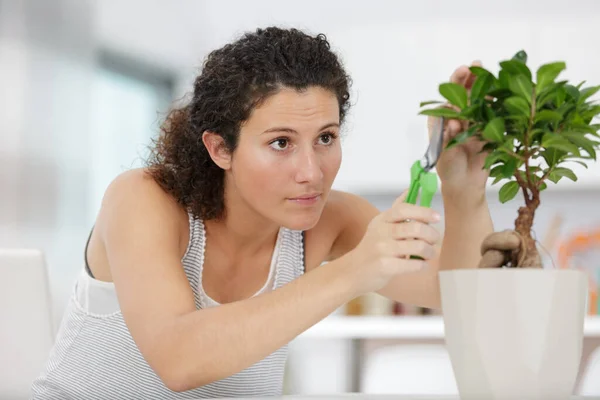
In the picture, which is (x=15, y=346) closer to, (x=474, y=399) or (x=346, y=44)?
(x=474, y=399)

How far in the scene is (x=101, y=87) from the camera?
5.19 m

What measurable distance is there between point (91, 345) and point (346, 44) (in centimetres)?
385

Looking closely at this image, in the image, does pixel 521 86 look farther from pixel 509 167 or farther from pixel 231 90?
pixel 231 90

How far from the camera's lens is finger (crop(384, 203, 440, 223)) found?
990 millimetres

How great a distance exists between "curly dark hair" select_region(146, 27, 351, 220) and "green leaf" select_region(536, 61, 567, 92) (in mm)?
541

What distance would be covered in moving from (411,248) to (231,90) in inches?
22.5

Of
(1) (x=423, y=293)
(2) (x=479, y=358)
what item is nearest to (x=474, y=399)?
(2) (x=479, y=358)

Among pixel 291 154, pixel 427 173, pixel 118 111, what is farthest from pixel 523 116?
pixel 118 111

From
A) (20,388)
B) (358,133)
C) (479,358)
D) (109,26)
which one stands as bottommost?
(20,388)

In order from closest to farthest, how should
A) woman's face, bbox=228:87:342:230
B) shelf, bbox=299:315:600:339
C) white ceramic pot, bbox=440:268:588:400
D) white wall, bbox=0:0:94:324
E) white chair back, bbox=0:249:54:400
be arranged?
white ceramic pot, bbox=440:268:588:400 → woman's face, bbox=228:87:342:230 → white chair back, bbox=0:249:54:400 → white wall, bbox=0:0:94:324 → shelf, bbox=299:315:600:339

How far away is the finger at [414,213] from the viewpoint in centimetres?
99

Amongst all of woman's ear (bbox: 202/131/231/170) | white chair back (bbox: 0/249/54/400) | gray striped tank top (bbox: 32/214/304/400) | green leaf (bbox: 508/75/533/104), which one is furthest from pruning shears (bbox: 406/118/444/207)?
white chair back (bbox: 0/249/54/400)

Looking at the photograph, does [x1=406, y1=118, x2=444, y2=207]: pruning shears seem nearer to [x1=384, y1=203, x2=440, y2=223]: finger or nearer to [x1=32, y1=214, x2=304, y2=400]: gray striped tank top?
[x1=384, y1=203, x2=440, y2=223]: finger

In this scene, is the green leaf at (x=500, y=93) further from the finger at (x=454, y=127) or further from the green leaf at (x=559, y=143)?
the finger at (x=454, y=127)
